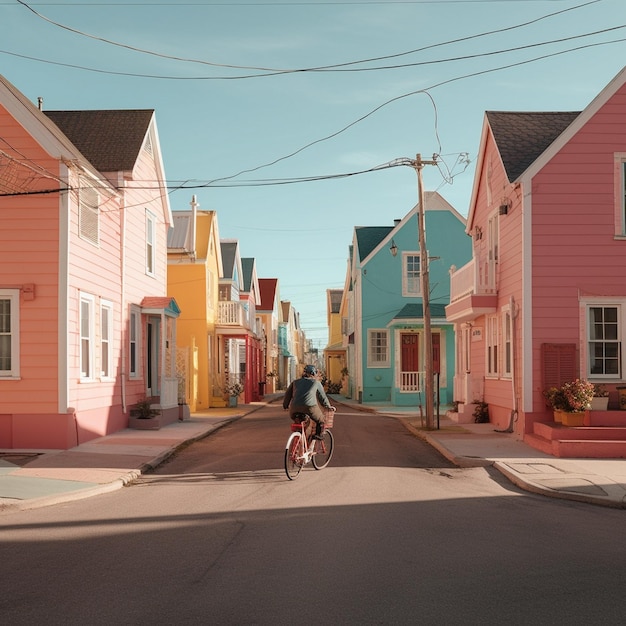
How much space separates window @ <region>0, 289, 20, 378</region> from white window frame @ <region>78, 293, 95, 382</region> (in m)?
1.49

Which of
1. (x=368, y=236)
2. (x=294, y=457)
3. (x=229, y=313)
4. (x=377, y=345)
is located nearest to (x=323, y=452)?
(x=294, y=457)

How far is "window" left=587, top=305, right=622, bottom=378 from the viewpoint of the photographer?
19.4 meters

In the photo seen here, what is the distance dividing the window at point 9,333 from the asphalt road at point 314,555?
5.22 metres

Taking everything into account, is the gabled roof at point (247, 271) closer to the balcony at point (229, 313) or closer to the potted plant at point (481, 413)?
the balcony at point (229, 313)

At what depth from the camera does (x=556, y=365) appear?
1916 centimetres

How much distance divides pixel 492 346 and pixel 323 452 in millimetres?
10023

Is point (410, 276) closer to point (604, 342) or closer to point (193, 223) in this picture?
point (193, 223)

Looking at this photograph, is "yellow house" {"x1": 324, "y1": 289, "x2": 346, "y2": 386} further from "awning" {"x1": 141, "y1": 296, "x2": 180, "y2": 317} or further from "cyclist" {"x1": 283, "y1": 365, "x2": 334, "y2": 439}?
"cyclist" {"x1": 283, "y1": 365, "x2": 334, "y2": 439}

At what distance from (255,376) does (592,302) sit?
3209cm

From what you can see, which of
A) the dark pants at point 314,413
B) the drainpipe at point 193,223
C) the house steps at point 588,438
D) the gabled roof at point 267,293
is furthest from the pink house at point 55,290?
the gabled roof at point 267,293

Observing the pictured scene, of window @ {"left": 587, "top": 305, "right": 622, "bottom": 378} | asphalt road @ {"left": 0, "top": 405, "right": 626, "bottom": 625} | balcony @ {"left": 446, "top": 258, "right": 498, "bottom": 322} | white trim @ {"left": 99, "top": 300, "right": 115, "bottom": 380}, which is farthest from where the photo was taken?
balcony @ {"left": 446, "top": 258, "right": 498, "bottom": 322}

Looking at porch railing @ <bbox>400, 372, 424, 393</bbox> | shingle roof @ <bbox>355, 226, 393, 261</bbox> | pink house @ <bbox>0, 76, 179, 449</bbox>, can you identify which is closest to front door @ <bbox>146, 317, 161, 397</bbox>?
pink house @ <bbox>0, 76, 179, 449</bbox>

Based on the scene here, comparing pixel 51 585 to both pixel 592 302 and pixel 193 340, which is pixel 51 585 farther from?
pixel 193 340

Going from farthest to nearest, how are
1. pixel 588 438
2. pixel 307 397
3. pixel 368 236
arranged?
pixel 368 236
pixel 588 438
pixel 307 397
